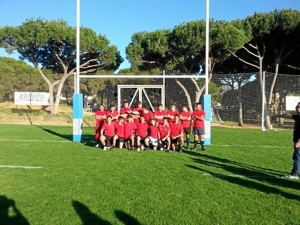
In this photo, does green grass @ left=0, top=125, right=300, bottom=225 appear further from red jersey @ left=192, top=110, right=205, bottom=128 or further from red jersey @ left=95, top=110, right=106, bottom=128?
red jersey @ left=95, top=110, right=106, bottom=128

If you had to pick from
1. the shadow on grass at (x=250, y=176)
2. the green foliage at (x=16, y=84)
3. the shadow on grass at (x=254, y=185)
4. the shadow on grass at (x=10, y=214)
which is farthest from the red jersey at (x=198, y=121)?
the green foliage at (x=16, y=84)

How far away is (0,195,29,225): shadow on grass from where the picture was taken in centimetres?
438

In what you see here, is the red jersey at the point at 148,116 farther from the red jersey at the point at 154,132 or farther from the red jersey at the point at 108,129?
the red jersey at the point at 108,129

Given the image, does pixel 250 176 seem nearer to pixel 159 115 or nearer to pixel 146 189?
pixel 146 189

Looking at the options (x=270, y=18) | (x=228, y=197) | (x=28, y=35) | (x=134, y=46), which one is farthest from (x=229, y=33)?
(x=228, y=197)

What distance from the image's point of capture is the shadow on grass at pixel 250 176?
254 inches

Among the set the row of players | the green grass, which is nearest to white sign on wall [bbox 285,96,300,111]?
the row of players

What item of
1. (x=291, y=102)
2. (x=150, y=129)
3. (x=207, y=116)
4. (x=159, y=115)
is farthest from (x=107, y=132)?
(x=291, y=102)

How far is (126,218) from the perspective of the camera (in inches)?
180

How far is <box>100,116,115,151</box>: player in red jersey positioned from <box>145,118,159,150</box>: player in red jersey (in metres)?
1.16

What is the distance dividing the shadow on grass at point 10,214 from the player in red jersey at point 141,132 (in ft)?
21.1

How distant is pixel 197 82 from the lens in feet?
82.8

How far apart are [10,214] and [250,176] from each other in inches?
188

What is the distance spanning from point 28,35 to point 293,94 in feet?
64.3
